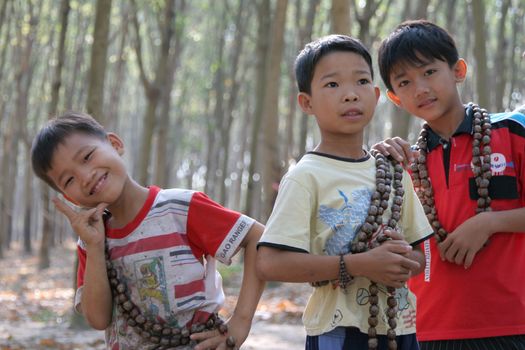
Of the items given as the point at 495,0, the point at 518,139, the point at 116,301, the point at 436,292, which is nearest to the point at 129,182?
the point at 116,301

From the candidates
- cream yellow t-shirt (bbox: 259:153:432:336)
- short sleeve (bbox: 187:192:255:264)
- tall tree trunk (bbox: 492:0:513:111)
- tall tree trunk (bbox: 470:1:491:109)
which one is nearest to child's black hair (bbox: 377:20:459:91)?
cream yellow t-shirt (bbox: 259:153:432:336)

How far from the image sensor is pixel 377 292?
210 centimetres

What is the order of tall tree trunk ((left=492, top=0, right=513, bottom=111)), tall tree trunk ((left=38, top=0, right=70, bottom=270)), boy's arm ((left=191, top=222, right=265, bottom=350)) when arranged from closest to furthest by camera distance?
boy's arm ((left=191, top=222, right=265, bottom=350)), tall tree trunk ((left=38, top=0, right=70, bottom=270)), tall tree trunk ((left=492, top=0, right=513, bottom=111))

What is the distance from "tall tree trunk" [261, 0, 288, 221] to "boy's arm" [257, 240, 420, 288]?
23.0 ft

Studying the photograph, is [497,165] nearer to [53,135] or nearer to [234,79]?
[53,135]

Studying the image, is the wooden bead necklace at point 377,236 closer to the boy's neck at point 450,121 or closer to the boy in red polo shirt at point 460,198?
the boy in red polo shirt at point 460,198

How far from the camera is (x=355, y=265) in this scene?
6.64ft

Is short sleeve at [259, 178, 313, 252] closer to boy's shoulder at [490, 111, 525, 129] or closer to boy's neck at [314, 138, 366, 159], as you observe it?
boy's neck at [314, 138, 366, 159]

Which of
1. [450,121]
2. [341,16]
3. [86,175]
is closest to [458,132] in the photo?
[450,121]

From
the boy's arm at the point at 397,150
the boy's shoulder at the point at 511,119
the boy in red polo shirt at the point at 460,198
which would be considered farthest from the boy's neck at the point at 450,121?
the boy's arm at the point at 397,150

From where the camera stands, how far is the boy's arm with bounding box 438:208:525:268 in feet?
7.81

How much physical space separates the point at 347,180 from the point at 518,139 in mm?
731

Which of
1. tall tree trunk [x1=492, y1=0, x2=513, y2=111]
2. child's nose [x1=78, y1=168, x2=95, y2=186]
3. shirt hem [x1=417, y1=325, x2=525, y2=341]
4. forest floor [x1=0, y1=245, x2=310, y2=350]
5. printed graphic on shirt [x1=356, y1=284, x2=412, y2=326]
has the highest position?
tall tree trunk [x1=492, y1=0, x2=513, y2=111]

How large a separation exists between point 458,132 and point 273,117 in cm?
659
